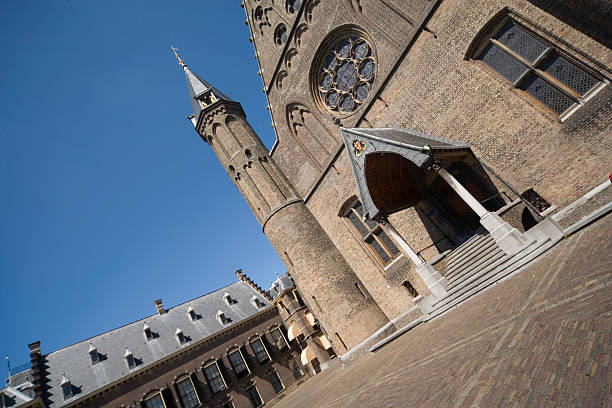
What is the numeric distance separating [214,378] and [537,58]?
97.7ft

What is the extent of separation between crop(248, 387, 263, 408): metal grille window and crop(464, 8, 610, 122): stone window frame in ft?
94.9

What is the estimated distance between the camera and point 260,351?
29672 millimetres

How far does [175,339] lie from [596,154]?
30.7 m

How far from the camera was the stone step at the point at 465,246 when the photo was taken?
1077 cm

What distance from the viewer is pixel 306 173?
18250mm

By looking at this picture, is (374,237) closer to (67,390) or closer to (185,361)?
(185,361)

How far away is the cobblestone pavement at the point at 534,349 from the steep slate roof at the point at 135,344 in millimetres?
25317

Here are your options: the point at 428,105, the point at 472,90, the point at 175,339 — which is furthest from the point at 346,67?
the point at 175,339

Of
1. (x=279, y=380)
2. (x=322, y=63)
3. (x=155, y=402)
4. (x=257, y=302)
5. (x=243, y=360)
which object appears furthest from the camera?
(x=257, y=302)

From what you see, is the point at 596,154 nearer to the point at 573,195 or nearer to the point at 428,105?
the point at 573,195

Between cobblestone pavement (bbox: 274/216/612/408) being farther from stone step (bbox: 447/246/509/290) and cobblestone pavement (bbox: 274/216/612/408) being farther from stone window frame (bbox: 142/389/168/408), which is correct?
stone window frame (bbox: 142/389/168/408)

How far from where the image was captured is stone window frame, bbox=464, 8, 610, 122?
845 cm

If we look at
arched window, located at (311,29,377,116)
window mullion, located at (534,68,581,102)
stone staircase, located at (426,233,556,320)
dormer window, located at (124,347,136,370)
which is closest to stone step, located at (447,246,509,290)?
stone staircase, located at (426,233,556,320)

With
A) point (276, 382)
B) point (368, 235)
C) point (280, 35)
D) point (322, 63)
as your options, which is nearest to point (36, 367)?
point (276, 382)
